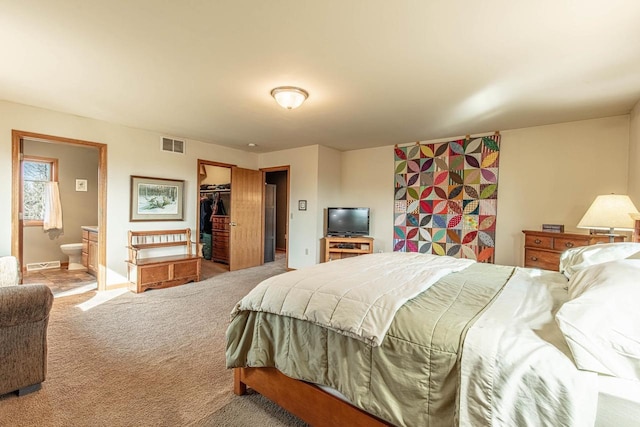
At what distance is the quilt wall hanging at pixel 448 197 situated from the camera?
435 cm

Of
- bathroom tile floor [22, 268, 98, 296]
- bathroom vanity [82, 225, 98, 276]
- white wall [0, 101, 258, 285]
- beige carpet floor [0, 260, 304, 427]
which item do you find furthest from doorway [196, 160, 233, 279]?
beige carpet floor [0, 260, 304, 427]

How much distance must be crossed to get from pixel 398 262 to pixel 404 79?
1620 mm

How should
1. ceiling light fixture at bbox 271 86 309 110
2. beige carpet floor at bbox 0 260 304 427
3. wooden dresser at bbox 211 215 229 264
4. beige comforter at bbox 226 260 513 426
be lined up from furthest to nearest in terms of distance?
1. wooden dresser at bbox 211 215 229 264
2. ceiling light fixture at bbox 271 86 309 110
3. beige carpet floor at bbox 0 260 304 427
4. beige comforter at bbox 226 260 513 426

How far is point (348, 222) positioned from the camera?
5.39 m

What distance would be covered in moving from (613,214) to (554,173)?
160 centimetres

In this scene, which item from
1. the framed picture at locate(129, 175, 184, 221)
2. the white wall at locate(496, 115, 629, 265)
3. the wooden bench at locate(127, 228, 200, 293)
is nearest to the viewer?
the white wall at locate(496, 115, 629, 265)

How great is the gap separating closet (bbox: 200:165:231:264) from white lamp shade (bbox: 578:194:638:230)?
222 inches

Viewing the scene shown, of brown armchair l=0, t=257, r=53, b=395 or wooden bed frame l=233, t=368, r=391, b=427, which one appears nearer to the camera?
wooden bed frame l=233, t=368, r=391, b=427

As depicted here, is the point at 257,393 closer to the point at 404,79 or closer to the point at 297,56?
Answer: the point at 297,56

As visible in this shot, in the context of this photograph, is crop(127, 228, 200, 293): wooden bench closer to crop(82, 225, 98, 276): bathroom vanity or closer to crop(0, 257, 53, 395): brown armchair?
crop(82, 225, 98, 276): bathroom vanity

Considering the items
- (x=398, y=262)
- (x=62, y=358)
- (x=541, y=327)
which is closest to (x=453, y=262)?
(x=398, y=262)

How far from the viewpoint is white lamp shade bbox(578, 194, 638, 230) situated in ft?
8.02

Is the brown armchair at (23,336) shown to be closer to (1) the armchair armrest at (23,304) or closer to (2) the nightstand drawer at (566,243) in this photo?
(1) the armchair armrest at (23,304)

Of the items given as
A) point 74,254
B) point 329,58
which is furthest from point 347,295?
point 74,254
